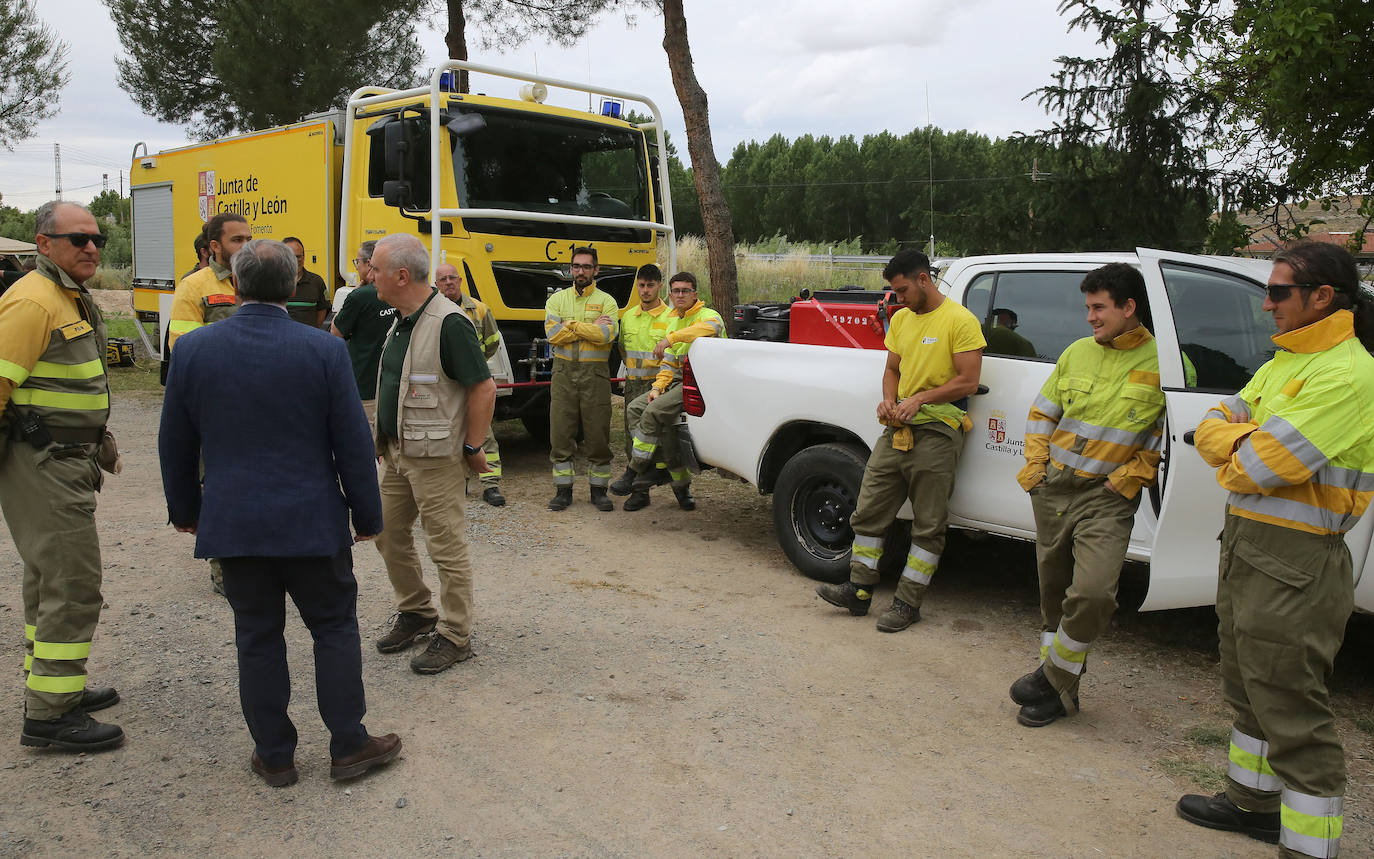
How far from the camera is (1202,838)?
3215 mm

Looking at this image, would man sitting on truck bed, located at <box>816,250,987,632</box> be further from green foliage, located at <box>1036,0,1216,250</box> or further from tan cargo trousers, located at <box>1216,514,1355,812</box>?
green foliage, located at <box>1036,0,1216,250</box>

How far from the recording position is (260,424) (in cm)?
326

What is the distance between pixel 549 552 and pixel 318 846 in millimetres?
3400

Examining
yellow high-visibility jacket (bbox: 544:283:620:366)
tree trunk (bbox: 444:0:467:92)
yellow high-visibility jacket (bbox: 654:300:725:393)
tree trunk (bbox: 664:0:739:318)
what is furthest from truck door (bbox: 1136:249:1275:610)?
tree trunk (bbox: 444:0:467:92)

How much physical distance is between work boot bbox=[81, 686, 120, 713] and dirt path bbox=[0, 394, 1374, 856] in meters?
0.05

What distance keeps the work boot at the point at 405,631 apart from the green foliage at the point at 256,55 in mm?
13724

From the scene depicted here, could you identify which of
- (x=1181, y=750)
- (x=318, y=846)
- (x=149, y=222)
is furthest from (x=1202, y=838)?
(x=149, y=222)

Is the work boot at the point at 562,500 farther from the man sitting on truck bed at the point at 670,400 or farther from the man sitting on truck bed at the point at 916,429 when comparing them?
the man sitting on truck bed at the point at 916,429

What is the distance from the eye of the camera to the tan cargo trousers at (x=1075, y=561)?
383 cm

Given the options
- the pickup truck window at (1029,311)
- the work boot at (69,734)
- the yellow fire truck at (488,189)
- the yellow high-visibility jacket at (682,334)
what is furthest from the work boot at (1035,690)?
the yellow fire truck at (488,189)

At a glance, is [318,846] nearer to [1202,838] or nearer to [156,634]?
[156,634]

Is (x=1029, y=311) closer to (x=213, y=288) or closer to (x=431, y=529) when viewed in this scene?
(x=431, y=529)

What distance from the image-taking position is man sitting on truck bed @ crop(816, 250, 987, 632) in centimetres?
483

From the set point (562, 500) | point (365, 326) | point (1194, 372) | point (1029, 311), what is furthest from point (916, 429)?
point (562, 500)
